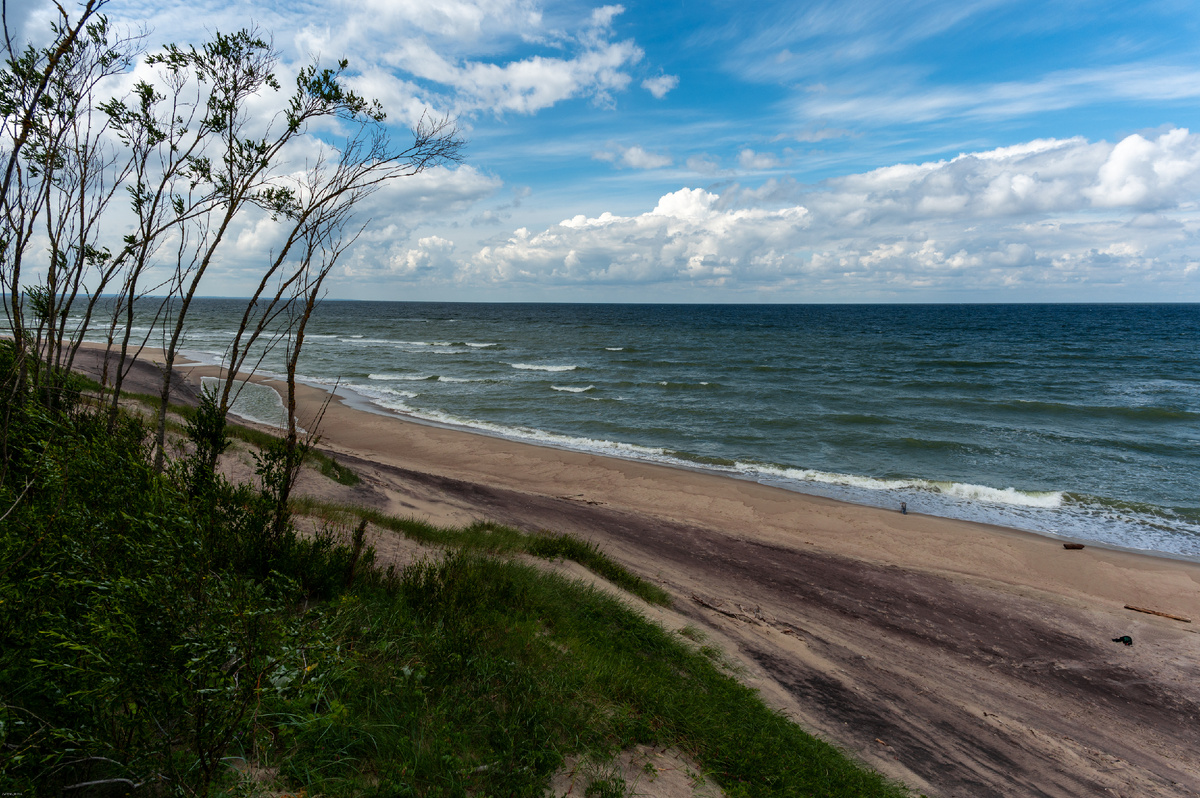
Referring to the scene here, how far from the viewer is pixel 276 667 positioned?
3.03 metres

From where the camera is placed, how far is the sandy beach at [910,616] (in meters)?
6.63

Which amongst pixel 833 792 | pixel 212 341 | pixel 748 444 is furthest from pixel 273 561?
pixel 212 341

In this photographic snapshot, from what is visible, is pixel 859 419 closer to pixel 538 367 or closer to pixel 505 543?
pixel 505 543

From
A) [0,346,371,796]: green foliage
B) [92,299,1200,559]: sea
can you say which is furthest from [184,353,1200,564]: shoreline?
[0,346,371,796]: green foliage

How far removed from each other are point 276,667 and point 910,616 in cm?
1057

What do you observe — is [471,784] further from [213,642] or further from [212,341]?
[212,341]

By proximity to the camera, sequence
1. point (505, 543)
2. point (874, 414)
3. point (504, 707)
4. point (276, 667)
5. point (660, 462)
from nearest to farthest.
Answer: point (276, 667) → point (504, 707) → point (505, 543) → point (660, 462) → point (874, 414)

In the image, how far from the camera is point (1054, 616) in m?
10.6

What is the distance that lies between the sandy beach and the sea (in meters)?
2.56

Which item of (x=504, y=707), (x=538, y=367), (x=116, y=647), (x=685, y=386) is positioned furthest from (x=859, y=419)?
(x=116, y=647)

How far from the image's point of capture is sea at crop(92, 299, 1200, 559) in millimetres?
17188

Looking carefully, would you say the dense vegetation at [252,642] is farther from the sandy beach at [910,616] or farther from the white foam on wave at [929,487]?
the white foam on wave at [929,487]

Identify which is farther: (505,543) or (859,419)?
(859,419)

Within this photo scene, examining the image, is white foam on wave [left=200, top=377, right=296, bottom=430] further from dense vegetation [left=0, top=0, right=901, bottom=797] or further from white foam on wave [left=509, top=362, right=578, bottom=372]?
white foam on wave [left=509, top=362, right=578, bottom=372]
